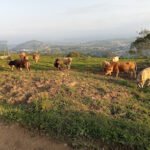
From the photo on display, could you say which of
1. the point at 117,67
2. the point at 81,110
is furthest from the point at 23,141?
the point at 117,67

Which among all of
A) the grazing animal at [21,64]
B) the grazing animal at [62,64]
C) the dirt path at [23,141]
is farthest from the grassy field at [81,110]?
the grazing animal at [62,64]

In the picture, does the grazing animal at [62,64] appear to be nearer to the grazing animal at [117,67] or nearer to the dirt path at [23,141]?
the grazing animal at [117,67]

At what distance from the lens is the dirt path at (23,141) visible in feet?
33.8

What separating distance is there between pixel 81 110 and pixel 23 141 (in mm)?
2808

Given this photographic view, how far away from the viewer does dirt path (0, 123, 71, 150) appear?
33.8 feet

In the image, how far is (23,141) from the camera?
1071 cm

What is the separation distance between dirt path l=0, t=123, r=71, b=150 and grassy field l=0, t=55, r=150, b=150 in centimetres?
35

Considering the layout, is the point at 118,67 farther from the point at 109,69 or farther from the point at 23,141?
the point at 23,141

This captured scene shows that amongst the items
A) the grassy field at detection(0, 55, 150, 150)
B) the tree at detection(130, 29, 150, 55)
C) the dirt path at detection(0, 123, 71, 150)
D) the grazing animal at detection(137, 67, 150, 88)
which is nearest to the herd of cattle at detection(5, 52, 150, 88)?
the grazing animal at detection(137, 67, 150, 88)

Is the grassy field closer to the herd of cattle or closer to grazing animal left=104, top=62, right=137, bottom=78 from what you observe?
the herd of cattle

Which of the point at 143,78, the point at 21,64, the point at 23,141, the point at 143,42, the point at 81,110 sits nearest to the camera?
the point at 23,141

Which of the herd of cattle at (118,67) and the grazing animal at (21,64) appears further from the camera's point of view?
the grazing animal at (21,64)

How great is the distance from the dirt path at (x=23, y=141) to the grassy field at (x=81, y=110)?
0.35 meters

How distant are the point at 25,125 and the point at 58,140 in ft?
5.66
